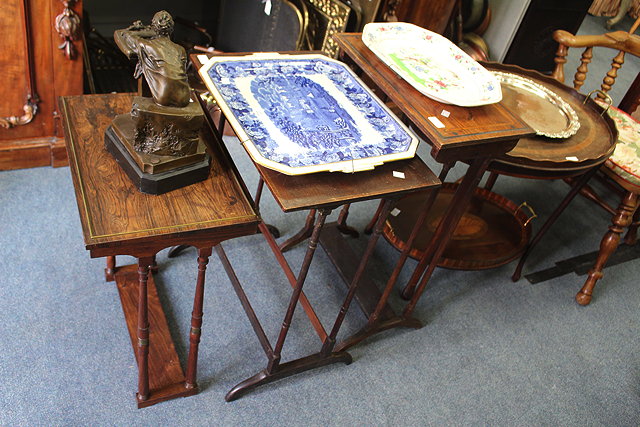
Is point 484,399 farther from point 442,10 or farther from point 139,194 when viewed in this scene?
point 442,10

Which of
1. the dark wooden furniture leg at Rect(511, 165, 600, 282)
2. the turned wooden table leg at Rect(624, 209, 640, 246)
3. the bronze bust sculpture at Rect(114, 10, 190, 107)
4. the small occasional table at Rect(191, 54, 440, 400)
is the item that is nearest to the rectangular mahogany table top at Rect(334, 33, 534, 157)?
the small occasional table at Rect(191, 54, 440, 400)

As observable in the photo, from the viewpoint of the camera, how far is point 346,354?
2033 millimetres

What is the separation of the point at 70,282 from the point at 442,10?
2282 mm

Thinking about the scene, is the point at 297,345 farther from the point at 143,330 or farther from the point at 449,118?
the point at 449,118

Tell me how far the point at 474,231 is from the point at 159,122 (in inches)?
65.7

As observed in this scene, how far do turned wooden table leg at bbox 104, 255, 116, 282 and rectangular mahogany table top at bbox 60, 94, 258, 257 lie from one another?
25.1 inches

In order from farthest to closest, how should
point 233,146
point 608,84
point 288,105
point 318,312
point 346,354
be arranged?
point 233,146, point 608,84, point 318,312, point 346,354, point 288,105

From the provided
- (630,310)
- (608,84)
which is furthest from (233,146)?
(630,310)

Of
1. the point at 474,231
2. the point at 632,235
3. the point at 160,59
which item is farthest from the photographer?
the point at 632,235

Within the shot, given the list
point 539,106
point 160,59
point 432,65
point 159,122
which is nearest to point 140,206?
point 159,122

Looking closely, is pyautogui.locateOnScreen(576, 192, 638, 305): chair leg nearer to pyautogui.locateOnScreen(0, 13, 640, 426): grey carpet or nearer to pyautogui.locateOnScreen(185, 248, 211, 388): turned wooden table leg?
pyautogui.locateOnScreen(0, 13, 640, 426): grey carpet

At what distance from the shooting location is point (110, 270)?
209cm

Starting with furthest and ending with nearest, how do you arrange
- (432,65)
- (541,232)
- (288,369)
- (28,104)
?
(541,232)
(28,104)
(288,369)
(432,65)

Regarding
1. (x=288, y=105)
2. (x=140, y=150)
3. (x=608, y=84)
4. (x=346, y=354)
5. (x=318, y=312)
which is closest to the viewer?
(x=140, y=150)
